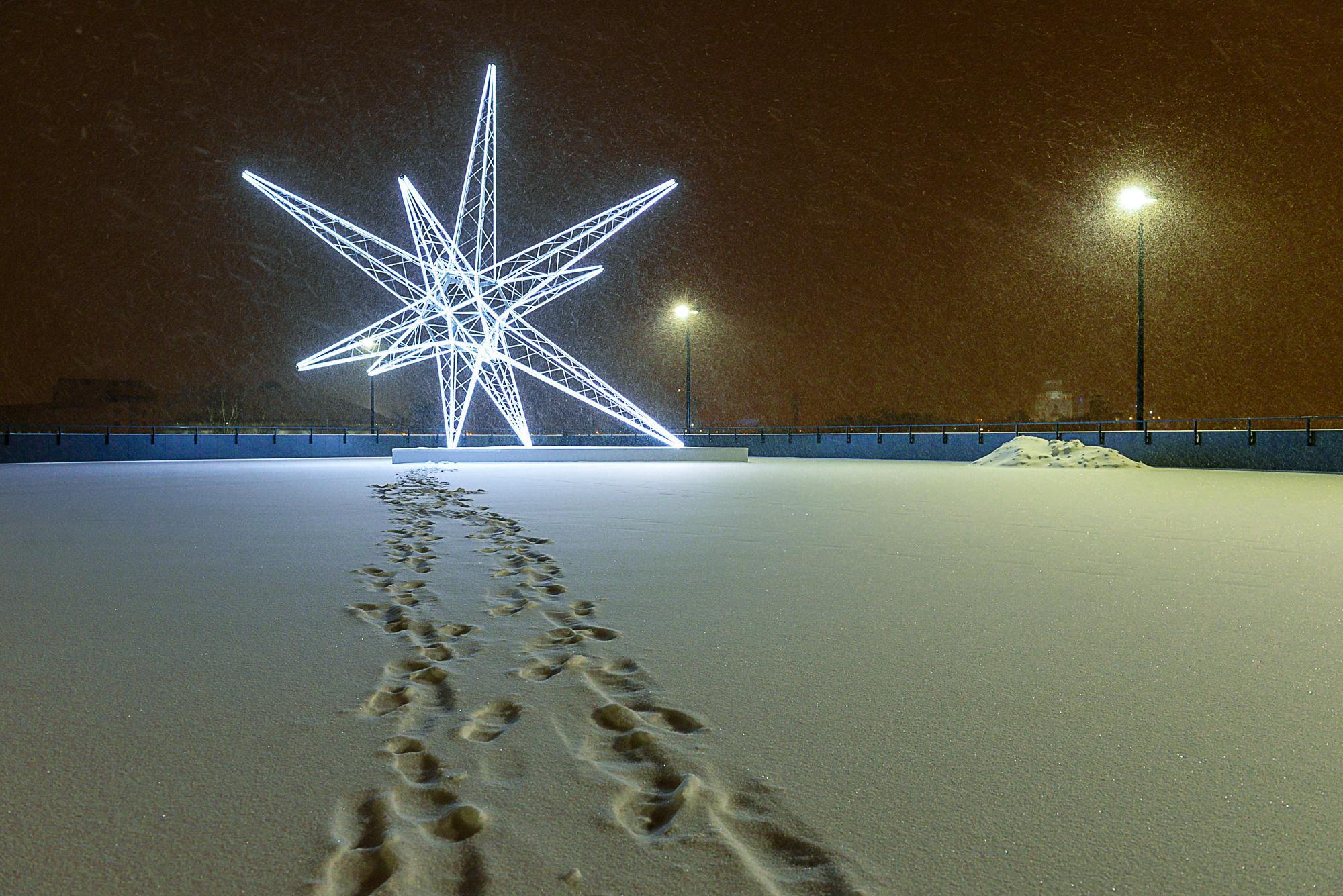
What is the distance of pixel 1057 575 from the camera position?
6.43m

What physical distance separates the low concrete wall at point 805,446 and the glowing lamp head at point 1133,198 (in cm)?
705

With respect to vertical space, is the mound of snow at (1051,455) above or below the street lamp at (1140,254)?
below

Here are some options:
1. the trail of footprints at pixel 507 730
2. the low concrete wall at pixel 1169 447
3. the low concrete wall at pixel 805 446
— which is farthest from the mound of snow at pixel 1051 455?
the trail of footprints at pixel 507 730

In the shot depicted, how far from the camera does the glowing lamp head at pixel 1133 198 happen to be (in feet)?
84.1

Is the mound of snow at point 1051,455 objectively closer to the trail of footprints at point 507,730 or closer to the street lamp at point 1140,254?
the street lamp at point 1140,254

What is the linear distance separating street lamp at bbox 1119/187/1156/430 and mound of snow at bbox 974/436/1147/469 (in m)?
1.69

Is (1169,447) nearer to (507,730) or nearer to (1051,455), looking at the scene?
(1051,455)

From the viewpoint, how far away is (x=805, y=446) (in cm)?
3988

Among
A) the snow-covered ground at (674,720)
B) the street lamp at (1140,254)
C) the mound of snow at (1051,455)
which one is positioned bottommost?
the snow-covered ground at (674,720)

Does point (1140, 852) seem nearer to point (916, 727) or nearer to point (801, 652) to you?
point (916, 727)

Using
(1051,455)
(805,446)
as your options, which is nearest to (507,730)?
(1051,455)

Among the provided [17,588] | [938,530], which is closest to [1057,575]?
[938,530]

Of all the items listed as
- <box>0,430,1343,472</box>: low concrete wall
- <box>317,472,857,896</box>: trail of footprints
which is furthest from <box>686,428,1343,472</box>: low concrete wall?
<box>317,472,857,896</box>: trail of footprints

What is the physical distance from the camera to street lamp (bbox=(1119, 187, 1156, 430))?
2566 centimetres
